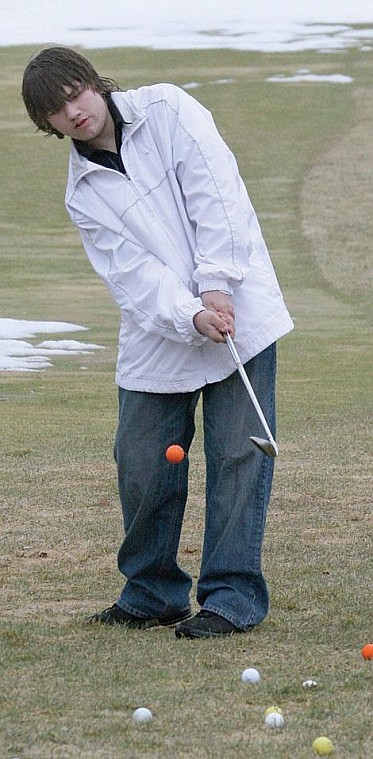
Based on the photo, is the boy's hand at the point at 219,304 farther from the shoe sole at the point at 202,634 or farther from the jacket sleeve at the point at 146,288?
the shoe sole at the point at 202,634

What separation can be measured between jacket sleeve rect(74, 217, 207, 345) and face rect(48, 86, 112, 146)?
11.5 inches

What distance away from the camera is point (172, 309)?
14.3 ft

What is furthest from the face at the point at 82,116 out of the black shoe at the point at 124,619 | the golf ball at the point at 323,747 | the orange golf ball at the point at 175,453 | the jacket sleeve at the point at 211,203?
the golf ball at the point at 323,747

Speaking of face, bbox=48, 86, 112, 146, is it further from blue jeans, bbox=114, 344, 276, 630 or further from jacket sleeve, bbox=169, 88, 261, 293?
blue jeans, bbox=114, 344, 276, 630

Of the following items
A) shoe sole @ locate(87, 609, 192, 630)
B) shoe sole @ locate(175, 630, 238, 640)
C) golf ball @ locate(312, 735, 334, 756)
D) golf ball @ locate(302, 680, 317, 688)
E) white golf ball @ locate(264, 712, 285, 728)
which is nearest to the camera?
golf ball @ locate(312, 735, 334, 756)

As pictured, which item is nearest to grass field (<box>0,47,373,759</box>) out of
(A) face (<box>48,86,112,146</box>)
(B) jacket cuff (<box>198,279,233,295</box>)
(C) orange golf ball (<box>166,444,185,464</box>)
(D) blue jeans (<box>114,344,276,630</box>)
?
(D) blue jeans (<box>114,344,276,630</box>)

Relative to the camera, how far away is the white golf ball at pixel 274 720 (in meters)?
3.66

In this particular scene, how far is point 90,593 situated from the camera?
5336 millimetres

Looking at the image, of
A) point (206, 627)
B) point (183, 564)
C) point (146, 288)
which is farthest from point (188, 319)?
point (183, 564)

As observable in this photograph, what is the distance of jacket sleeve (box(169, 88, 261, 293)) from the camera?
14.4 ft

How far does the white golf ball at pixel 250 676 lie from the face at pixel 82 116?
1.73m

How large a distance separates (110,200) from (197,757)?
1.85m

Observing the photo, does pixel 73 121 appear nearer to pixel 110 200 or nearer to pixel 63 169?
pixel 110 200

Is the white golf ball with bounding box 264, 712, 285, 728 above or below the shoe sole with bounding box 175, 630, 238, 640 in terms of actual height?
above
